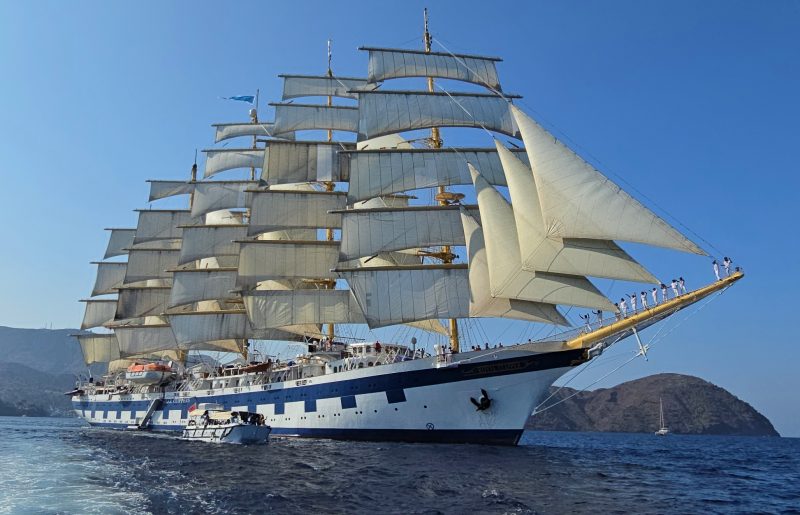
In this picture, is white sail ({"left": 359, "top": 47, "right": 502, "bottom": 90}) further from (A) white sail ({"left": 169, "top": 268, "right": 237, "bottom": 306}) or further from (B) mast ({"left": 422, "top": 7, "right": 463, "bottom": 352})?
(A) white sail ({"left": 169, "top": 268, "right": 237, "bottom": 306})

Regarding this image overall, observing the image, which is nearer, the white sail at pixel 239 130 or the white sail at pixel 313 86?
the white sail at pixel 313 86

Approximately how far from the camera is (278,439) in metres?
37.8

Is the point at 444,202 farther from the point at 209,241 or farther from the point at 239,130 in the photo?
the point at 239,130

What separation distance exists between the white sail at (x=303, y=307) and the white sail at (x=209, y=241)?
11.2 metres

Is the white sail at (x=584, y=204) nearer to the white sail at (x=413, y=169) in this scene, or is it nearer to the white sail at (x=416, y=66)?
the white sail at (x=413, y=169)

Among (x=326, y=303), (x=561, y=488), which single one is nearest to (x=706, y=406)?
(x=326, y=303)

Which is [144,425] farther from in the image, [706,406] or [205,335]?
[706,406]

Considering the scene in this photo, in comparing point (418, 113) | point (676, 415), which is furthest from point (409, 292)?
point (676, 415)

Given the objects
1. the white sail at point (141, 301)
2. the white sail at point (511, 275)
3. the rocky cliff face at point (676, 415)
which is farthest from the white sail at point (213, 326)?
the rocky cliff face at point (676, 415)

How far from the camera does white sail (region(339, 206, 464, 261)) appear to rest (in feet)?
128

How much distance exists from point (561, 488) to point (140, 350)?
5086 cm

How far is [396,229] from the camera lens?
131 feet

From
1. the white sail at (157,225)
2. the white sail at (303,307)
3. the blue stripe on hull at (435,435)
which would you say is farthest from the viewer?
the white sail at (157,225)

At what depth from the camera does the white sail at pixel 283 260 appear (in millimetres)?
47000
